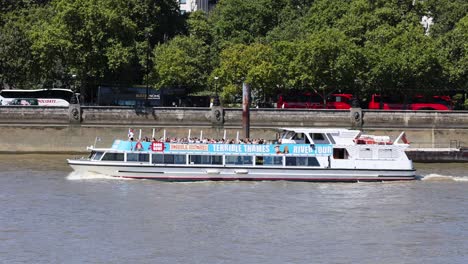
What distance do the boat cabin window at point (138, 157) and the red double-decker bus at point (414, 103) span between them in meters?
30.5

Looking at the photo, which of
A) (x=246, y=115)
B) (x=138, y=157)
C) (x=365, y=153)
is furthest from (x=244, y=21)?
(x=138, y=157)

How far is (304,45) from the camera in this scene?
87.2 m

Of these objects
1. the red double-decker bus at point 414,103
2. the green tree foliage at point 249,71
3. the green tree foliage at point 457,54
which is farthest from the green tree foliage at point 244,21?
the green tree foliage at point 457,54

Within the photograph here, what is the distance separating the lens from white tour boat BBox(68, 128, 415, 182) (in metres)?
61.3

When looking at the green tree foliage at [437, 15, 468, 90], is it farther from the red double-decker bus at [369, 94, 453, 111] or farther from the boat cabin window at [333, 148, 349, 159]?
the boat cabin window at [333, 148, 349, 159]

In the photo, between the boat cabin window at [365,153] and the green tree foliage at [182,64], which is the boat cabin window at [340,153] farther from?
the green tree foliage at [182,64]

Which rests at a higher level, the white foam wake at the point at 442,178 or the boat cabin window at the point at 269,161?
the boat cabin window at the point at 269,161

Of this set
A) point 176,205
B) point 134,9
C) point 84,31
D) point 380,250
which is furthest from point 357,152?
point 134,9

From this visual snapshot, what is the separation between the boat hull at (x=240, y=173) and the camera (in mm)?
61250

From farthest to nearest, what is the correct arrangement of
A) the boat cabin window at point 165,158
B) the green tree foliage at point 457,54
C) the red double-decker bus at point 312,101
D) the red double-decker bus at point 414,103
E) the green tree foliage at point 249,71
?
the green tree foliage at point 457,54 < the green tree foliage at point 249,71 < the red double-decker bus at point 312,101 < the red double-decker bus at point 414,103 < the boat cabin window at point 165,158

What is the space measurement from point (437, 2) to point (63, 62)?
4142 cm

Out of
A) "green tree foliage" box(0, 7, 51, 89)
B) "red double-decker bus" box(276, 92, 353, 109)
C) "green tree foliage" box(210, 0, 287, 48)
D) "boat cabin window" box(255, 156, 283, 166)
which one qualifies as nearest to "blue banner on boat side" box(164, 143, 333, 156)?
"boat cabin window" box(255, 156, 283, 166)

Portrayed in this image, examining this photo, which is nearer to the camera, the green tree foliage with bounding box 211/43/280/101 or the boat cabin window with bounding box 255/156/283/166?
the boat cabin window with bounding box 255/156/283/166

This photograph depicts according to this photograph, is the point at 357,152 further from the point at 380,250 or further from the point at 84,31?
the point at 84,31
